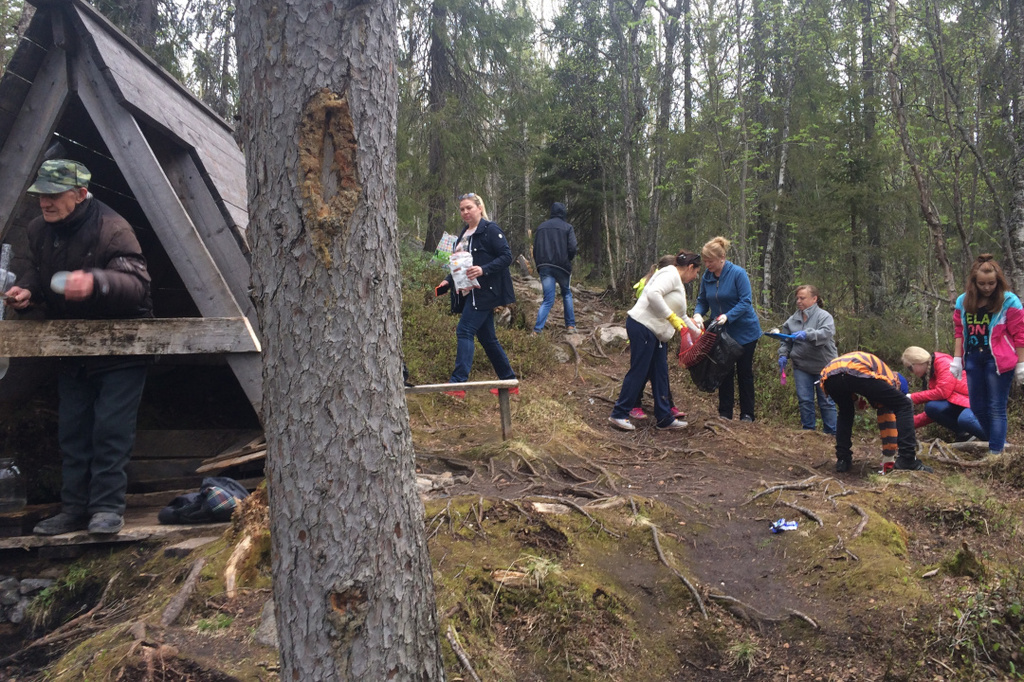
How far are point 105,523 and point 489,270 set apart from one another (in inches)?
164

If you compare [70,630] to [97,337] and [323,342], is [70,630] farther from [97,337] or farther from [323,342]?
[323,342]

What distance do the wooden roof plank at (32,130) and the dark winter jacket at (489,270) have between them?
3787mm

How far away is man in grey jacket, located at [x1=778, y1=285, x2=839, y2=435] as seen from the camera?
7750 mm

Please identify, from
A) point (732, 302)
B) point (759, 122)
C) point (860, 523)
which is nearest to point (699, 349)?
point (732, 302)

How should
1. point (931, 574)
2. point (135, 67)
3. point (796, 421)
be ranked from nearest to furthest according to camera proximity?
point (931, 574)
point (135, 67)
point (796, 421)

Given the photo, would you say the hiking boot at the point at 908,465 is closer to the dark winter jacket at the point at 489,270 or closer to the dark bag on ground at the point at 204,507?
the dark winter jacket at the point at 489,270

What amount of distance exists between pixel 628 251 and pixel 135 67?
38.8 feet

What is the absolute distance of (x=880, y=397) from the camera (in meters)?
5.68

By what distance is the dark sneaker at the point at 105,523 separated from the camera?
4.01 metres

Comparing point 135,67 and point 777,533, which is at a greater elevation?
point 135,67

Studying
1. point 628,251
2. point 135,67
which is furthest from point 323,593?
point 628,251

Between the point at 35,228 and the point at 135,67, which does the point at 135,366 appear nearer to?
the point at 35,228

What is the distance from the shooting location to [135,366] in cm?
426

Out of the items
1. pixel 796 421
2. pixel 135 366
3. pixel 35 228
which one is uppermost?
pixel 35 228
